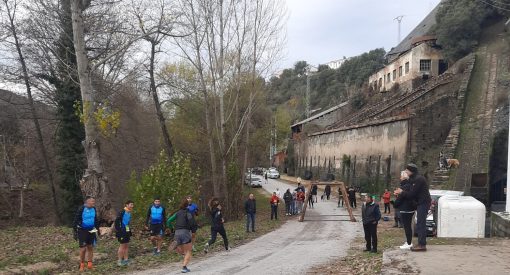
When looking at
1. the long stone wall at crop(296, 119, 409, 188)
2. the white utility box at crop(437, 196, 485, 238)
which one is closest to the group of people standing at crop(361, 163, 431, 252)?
the white utility box at crop(437, 196, 485, 238)

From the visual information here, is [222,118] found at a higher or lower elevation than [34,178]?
higher

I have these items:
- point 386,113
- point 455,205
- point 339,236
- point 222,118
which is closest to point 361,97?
point 386,113

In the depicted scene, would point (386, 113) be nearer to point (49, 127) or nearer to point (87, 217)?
point (49, 127)

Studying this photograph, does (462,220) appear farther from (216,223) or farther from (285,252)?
(216,223)

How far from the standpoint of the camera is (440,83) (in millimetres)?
36062

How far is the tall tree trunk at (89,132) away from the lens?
1658 centimetres

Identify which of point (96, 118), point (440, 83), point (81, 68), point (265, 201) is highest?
point (440, 83)

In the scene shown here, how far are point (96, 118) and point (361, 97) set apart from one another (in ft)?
170

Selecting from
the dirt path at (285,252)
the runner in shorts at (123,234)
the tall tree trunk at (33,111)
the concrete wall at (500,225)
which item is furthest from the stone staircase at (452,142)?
the tall tree trunk at (33,111)

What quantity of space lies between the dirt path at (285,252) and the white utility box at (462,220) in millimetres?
2898

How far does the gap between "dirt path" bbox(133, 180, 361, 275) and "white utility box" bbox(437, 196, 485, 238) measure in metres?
2.90

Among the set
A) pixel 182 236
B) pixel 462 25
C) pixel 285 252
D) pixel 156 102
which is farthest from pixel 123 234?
pixel 462 25

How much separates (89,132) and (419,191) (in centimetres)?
1188

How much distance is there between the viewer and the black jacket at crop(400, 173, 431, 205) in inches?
344
